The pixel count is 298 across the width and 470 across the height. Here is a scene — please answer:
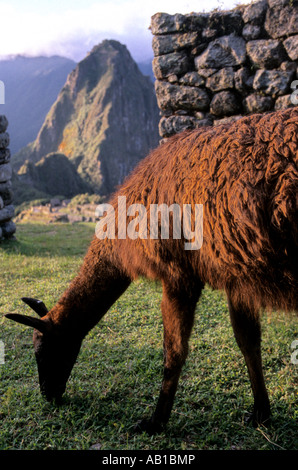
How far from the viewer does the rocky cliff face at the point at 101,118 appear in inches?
3851

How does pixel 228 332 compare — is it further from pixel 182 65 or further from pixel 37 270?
pixel 182 65

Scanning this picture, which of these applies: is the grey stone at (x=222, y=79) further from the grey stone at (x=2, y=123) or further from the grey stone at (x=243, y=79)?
the grey stone at (x=2, y=123)

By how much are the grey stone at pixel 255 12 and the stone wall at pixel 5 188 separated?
5632mm

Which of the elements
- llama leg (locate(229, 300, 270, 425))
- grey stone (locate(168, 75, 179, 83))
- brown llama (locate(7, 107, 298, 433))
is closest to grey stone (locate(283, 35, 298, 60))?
grey stone (locate(168, 75, 179, 83))

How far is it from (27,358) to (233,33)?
5.29 meters

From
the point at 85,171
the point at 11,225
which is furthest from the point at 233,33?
the point at 85,171

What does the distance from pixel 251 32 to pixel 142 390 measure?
202 inches

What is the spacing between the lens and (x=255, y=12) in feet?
17.5

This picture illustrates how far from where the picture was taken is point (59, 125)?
108 metres

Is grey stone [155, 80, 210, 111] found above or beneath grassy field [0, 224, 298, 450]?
above

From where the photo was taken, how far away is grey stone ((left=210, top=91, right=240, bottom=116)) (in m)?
5.64

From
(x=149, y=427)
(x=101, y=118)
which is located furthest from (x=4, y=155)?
(x=101, y=118)

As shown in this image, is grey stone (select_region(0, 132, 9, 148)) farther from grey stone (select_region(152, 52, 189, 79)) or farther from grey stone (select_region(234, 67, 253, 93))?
grey stone (select_region(234, 67, 253, 93))

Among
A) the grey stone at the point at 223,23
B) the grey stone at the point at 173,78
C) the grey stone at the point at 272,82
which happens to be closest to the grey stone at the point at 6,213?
the grey stone at the point at 173,78
